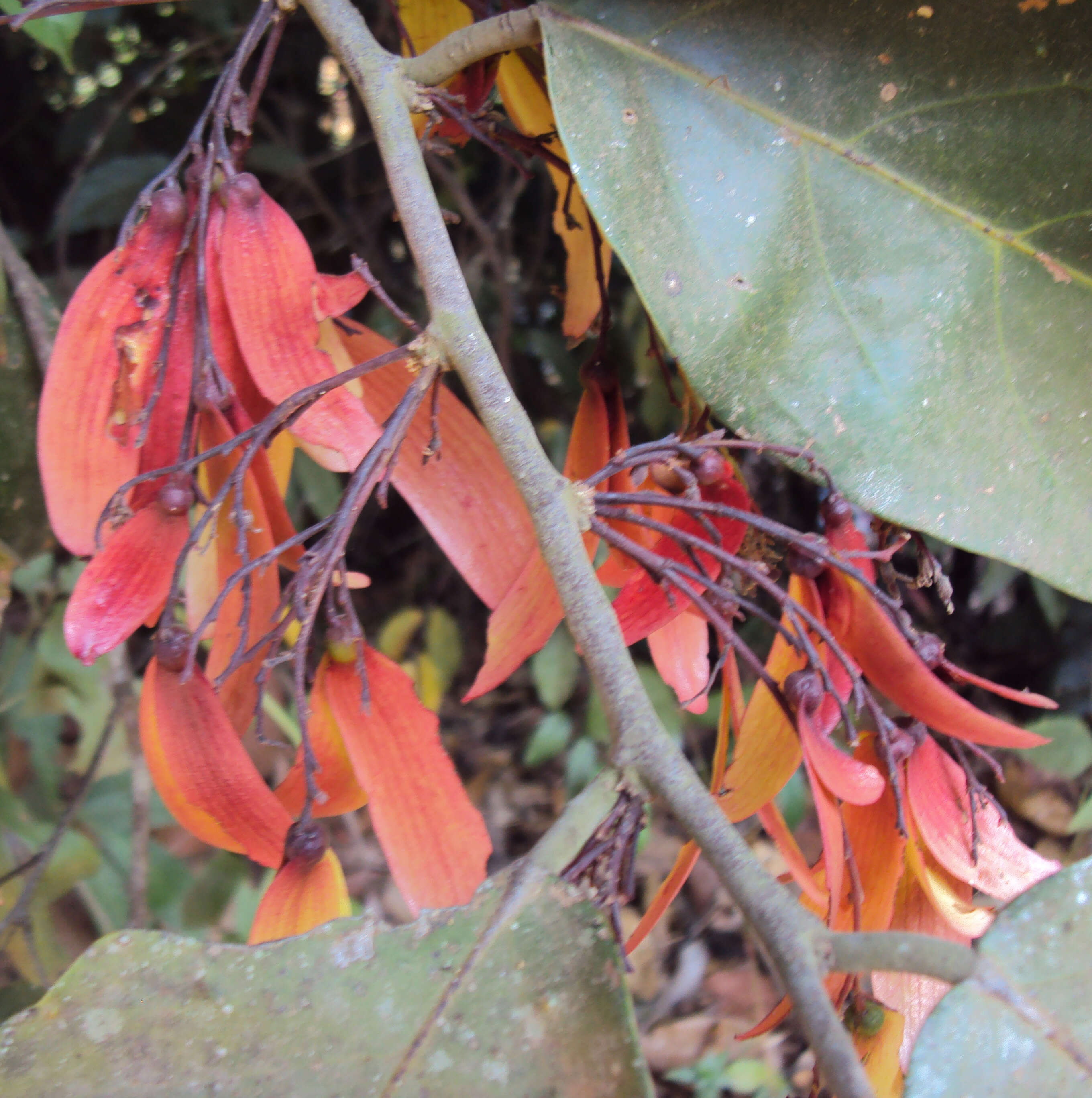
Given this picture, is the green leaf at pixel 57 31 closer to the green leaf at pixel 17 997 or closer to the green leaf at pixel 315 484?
the green leaf at pixel 315 484

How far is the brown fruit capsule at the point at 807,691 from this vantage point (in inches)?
11.9

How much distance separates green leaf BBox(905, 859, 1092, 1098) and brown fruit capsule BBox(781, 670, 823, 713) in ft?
0.27

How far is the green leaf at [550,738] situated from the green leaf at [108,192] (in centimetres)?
78

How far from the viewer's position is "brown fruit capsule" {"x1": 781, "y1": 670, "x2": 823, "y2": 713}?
0.30 meters

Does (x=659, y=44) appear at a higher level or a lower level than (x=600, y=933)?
higher

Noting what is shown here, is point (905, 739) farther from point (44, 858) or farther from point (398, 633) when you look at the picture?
point (398, 633)

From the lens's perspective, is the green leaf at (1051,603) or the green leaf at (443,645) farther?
the green leaf at (443,645)

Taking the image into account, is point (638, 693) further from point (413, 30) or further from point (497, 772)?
point (497, 772)

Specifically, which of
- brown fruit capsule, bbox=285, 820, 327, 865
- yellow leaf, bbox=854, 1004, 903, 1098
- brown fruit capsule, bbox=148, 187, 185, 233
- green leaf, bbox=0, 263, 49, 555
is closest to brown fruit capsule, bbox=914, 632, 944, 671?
yellow leaf, bbox=854, 1004, 903, 1098

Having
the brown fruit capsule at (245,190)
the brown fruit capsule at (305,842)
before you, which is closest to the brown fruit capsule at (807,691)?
the brown fruit capsule at (305,842)

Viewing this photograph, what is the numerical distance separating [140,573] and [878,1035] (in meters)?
0.33

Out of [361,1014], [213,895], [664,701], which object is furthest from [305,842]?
[664,701]

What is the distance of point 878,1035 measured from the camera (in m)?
0.33

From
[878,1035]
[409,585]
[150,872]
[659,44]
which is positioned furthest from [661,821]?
[659,44]
